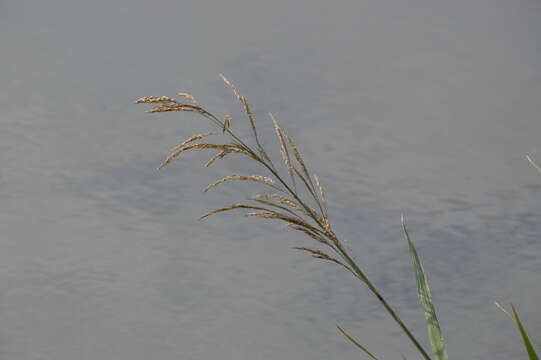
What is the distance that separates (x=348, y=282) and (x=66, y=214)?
462 cm

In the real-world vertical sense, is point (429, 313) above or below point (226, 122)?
below

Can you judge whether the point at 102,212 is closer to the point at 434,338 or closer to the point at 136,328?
the point at 136,328

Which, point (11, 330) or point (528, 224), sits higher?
point (528, 224)

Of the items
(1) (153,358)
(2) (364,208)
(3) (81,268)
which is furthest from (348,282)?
(3) (81,268)

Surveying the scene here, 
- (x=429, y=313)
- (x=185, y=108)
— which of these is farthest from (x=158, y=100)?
(x=429, y=313)

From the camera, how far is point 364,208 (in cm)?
906

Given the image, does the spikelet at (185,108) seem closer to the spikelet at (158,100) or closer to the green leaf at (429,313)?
the spikelet at (158,100)

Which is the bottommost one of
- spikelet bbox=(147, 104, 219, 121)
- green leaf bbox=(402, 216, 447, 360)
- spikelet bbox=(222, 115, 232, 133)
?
green leaf bbox=(402, 216, 447, 360)

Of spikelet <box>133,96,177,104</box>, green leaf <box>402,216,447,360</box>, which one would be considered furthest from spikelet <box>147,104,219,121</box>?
green leaf <box>402,216,447,360</box>

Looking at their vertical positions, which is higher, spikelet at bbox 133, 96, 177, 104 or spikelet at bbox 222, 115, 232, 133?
spikelet at bbox 133, 96, 177, 104

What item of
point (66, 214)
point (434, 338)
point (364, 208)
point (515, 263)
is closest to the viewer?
point (434, 338)

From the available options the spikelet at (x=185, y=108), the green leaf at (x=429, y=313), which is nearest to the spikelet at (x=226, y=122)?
the spikelet at (x=185, y=108)

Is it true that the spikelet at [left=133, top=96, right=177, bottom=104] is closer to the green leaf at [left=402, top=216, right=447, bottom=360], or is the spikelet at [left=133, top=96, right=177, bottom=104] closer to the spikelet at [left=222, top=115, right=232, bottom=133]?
the spikelet at [left=222, top=115, right=232, bottom=133]

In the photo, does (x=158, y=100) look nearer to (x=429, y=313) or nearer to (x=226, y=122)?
(x=226, y=122)
